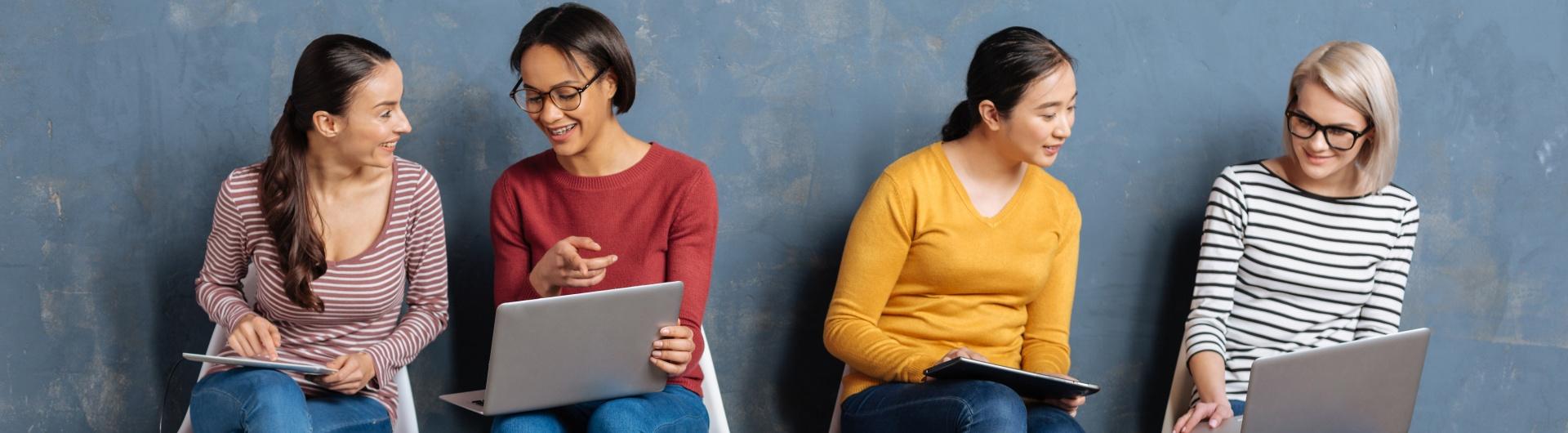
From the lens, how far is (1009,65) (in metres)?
2.10

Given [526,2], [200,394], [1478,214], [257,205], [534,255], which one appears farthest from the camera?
[1478,214]

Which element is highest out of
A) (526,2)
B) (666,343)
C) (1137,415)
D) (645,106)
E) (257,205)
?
(526,2)

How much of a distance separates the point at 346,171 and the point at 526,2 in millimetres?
462

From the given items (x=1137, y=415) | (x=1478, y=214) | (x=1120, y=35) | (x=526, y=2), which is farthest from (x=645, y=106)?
(x=1478, y=214)

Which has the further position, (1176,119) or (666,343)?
(1176,119)

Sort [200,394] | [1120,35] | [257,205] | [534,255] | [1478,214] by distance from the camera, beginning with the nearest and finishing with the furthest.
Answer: [200,394] < [257,205] < [534,255] < [1120,35] < [1478,214]

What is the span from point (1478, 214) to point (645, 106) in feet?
5.79

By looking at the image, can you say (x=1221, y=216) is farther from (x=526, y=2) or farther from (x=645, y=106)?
(x=526, y=2)

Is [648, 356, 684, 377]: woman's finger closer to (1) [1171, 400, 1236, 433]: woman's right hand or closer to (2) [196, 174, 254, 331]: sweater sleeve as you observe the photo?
(2) [196, 174, 254, 331]: sweater sleeve

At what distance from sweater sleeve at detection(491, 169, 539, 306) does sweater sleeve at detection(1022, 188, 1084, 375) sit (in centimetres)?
84

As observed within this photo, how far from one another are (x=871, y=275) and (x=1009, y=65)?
0.40 meters

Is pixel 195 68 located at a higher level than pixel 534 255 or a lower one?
higher

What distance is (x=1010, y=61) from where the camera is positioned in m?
2.10

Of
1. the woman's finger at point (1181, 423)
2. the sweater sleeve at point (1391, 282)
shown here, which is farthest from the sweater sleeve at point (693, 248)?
the sweater sleeve at point (1391, 282)
